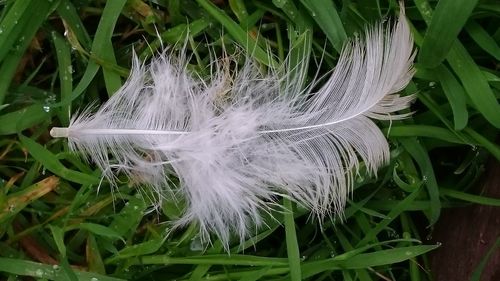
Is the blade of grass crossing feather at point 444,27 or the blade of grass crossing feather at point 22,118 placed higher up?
the blade of grass crossing feather at point 444,27

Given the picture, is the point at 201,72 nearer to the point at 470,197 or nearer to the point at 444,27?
the point at 444,27

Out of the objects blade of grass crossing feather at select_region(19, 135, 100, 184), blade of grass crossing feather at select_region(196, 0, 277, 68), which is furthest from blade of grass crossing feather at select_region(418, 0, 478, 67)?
blade of grass crossing feather at select_region(19, 135, 100, 184)

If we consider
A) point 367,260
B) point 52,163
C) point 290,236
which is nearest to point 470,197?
point 367,260

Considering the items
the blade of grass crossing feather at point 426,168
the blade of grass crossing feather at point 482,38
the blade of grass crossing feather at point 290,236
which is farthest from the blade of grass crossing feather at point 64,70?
the blade of grass crossing feather at point 482,38

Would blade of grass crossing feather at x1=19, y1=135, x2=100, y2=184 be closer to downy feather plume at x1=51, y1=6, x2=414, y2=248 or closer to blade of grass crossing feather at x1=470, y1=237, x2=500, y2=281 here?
downy feather plume at x1=51, y1=6, x2=414, y2=248

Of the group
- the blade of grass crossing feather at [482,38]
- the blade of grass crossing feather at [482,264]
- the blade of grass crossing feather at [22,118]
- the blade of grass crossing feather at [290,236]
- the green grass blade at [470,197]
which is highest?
the blade of grass crossing feather at [22,118]

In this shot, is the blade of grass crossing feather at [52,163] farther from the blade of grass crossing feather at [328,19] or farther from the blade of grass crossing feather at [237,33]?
the blade of grass crossing feather at [328,19]
